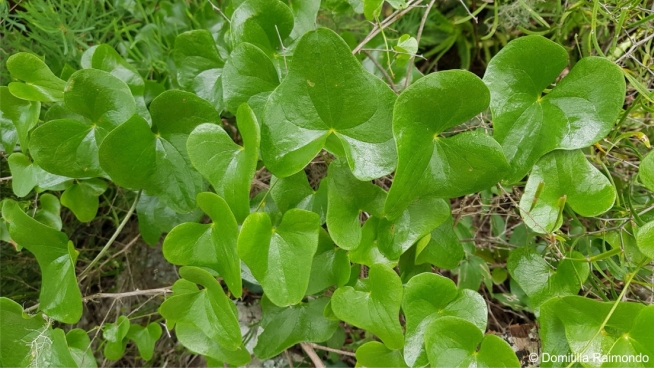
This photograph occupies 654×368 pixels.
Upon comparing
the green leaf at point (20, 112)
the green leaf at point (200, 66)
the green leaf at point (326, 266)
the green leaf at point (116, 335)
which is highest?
the green leaf at point (200, 66)

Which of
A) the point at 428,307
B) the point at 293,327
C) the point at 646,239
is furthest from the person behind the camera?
the point at 293,327

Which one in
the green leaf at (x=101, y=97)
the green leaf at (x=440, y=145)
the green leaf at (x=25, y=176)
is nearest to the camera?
the green leaf at (x=440, y=145)

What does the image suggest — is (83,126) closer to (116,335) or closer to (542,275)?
(116,335)

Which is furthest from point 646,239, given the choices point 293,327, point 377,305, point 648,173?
point 293,327

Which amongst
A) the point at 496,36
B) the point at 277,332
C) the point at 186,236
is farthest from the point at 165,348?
the point at 496,36

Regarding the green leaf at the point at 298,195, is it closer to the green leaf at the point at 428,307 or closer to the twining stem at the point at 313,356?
the green leaf at the point at 428,307

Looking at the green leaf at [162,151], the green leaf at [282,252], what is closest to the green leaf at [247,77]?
the green leaf at [162,151]

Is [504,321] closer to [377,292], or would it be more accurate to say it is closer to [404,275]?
[404,275]

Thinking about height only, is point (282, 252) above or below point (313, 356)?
above
